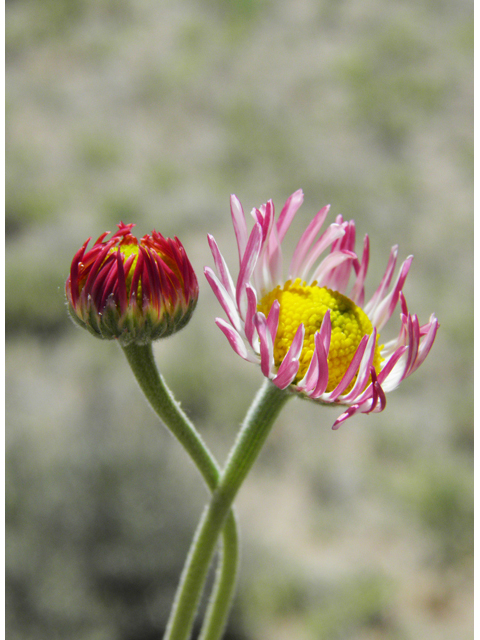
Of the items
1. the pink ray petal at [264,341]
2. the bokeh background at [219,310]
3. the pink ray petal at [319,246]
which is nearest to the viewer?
the pink ray petal at [264,341]

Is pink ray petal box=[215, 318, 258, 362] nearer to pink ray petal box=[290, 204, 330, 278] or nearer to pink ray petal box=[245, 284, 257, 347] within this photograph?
pink ray petal box=[245, 284, 257, 347]

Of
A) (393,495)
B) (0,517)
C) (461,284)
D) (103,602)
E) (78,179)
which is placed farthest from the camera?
(78,179)

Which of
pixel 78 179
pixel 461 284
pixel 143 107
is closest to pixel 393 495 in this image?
pixel 461 284

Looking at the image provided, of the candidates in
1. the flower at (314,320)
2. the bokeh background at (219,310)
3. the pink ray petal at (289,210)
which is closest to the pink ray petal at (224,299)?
the flower at (314,320)

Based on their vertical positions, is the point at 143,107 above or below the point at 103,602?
above

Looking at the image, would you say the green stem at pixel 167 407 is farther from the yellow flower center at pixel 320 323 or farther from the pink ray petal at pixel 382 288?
the pink ray petal at pixel 382 288

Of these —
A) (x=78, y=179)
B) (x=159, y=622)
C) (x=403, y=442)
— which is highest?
(x=78, y=179)

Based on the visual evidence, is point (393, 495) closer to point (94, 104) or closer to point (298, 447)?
point (298, 447)
